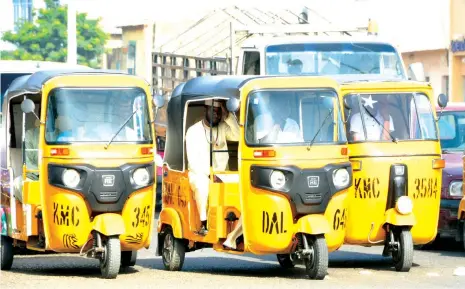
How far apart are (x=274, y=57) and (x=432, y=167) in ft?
18.6

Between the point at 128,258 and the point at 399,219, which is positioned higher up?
the point at 399,219

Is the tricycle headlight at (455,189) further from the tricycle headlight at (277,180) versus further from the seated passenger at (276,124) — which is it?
the tricycle headlight at (277,180)

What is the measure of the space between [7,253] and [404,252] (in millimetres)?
4449

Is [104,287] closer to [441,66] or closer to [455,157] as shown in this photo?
[455,157]

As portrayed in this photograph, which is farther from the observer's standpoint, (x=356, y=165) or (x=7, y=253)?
(x=7, y=253)

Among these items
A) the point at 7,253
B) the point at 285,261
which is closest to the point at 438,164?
the point at 285,261

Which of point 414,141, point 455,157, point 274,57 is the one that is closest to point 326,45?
point 274,57

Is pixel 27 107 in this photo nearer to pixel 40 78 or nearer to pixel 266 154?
pixel 40 78

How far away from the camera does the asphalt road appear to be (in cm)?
1477

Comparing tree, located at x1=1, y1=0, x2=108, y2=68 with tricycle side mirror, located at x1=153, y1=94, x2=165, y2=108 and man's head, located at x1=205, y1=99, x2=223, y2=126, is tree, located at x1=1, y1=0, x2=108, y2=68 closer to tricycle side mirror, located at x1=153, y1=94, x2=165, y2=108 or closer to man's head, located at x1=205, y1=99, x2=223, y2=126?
man's head, located at x1=205, y1=99, x2=223, y2=126

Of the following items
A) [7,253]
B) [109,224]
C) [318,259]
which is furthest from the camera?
[7,253]

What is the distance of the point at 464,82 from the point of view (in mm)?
45844

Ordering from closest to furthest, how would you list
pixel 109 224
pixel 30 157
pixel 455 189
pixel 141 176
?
pixel 109 224
pixel 141 176
pixel 30 157
pixel 455 189

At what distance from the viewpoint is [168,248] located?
55.4ft
